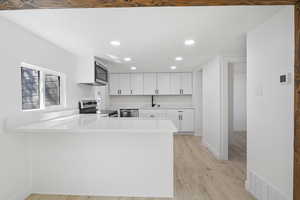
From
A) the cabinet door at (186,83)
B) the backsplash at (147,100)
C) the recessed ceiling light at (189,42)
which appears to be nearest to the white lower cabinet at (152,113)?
the backsplash at (147,100)

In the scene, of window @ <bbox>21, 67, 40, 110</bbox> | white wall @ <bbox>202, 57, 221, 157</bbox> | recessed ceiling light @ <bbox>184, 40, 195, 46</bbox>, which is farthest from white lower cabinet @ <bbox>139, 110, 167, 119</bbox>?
window @ <bbox>21, 67, 40, 110</bbox>

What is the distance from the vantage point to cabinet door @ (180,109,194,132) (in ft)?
19.4

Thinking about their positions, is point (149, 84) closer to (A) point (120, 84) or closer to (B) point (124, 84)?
(B) point (124, 84)

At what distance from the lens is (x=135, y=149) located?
88.8 inches

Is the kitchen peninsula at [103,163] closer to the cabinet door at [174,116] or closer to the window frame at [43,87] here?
the window frame at [43,87]

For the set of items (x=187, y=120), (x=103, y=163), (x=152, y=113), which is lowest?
(x=103, y=163)

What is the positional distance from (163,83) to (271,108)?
14.3ft

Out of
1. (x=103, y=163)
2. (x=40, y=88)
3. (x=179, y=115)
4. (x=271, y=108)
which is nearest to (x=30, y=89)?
(x=40, y=88)

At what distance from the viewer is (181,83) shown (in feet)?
19.9

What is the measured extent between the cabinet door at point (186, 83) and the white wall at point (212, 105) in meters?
1.51

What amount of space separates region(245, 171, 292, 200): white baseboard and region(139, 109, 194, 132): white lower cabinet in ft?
11.6

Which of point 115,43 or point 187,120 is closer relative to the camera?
point 115,43

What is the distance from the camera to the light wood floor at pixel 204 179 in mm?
2242

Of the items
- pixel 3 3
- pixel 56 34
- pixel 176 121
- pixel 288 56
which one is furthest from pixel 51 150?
pixel 176 121
